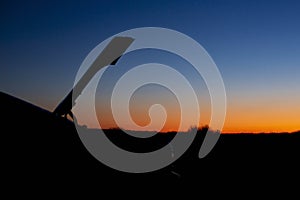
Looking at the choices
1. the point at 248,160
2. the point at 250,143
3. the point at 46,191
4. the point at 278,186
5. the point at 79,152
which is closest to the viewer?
the point at 46,191

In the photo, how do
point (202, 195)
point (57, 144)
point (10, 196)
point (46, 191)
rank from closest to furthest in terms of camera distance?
1. point (10, 196)
2. point (46, 191)
3. point (57, 144)
4. point (202, 195)

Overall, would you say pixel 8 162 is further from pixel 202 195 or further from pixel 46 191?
pixel 202 195

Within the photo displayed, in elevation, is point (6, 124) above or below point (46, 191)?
above

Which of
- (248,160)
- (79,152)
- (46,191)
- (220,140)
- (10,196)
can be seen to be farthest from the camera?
(220,140)

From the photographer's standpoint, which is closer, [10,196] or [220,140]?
[10,196]

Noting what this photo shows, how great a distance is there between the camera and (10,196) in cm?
538

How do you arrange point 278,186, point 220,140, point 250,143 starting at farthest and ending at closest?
1. point 220,140
2. point 250,143
3. point 278,186

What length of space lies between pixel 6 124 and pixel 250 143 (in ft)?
96.7

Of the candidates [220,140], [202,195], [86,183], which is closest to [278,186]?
[202,195]

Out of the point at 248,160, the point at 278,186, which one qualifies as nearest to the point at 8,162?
the point at 278,186

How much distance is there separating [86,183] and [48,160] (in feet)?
3.52

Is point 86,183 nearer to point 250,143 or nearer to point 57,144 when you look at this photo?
point 57,144

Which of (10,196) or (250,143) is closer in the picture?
(10,196)

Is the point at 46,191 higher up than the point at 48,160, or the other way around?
the point at 48,160
